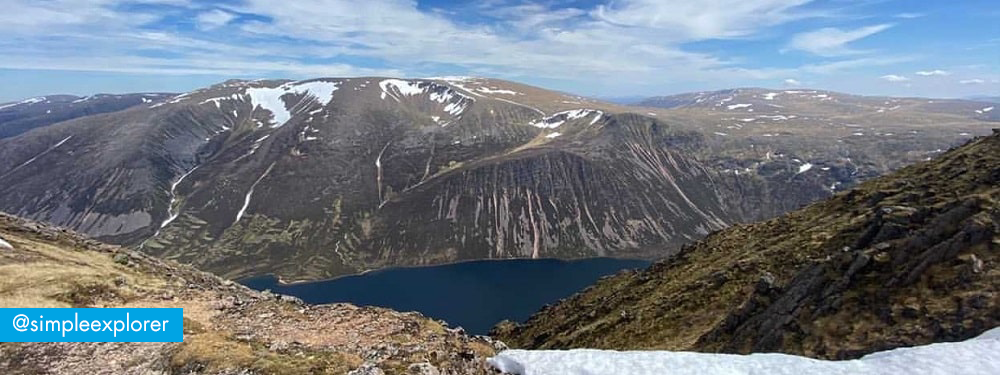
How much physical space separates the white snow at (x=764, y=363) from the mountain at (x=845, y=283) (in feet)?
19.6

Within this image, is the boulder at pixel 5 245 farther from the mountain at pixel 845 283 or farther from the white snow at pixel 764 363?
the mountain at pixel 845 283

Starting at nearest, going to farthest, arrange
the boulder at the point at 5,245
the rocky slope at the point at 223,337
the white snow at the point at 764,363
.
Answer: the white snow at the point at 764,363 → the rocky slope at the point at 223,337 → the boulder at the point at 5,245

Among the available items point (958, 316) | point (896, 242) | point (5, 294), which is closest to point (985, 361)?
point (958, 316)

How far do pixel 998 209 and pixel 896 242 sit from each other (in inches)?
226

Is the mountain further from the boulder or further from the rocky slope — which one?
the boulder

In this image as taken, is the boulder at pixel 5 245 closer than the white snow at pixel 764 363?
No

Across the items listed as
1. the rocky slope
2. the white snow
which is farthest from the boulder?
the white snow

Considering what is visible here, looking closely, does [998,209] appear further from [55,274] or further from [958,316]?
[55,274]

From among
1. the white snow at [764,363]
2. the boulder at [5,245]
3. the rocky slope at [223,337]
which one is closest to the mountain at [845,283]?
the white snow at [764,363]

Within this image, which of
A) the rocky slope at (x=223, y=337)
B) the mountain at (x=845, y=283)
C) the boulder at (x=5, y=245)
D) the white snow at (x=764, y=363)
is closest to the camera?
the white snow at (x=764, y=363)

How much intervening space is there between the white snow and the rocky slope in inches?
101

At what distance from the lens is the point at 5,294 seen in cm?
3114

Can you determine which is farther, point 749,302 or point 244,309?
point 749,302

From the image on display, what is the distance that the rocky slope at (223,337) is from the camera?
22609mm
